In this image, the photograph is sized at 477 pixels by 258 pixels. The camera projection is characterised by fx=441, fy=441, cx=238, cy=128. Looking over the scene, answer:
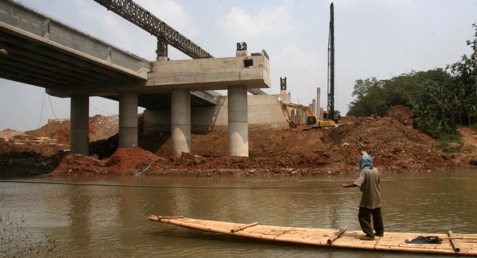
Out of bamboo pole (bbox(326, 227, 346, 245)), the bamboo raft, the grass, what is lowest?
the grass

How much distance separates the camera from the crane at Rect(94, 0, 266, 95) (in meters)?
36.4

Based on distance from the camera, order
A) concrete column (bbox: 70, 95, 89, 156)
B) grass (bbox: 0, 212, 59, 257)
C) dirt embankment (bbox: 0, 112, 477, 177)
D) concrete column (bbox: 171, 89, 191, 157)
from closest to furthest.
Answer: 1. grass (bbox: 0, 212, 59, 257)
2. dirt embankment (bbox: 0, 112, 477, 177)
3. concrete column (bbox: 171, 89, 191, 157)
4. concrete column (bbox: 70, 95, 89, 156)

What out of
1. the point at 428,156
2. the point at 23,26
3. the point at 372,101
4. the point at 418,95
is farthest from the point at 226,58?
the point at 372,101

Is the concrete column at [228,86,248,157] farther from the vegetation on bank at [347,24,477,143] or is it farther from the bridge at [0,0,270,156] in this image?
the vegetation on bank at [347,24,477,143]

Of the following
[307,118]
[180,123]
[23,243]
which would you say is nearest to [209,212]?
[23,243]

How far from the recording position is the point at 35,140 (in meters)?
51.4

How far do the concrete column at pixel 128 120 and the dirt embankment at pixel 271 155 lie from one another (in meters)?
2.19

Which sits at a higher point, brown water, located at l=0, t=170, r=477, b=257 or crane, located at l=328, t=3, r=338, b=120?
crane, located at l=328, t=3, r=338, b=120

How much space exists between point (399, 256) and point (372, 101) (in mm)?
54048

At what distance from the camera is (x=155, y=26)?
42062 mm

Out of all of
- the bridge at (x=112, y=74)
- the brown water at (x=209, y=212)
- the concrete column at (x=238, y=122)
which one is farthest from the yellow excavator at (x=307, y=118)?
→ the brown water at (x=209, y=212)

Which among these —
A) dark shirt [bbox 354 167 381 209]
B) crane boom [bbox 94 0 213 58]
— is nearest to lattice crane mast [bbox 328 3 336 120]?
crane boom [bbox 94 0 213 58]

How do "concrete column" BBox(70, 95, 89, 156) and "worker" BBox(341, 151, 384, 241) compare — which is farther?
"concrete column" BBox(70, 95, 89, 156)

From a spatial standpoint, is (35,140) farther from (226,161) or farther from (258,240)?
(258,240)
